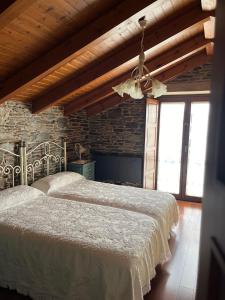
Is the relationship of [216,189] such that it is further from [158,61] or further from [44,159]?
[44,159]

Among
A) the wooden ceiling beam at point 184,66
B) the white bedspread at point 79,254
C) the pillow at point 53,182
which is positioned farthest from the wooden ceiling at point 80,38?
the white bedspread at point 79,254

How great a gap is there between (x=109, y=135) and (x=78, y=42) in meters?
3.27

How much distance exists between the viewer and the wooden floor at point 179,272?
242 cm

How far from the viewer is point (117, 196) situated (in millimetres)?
3527

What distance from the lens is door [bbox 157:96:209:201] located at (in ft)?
17.1

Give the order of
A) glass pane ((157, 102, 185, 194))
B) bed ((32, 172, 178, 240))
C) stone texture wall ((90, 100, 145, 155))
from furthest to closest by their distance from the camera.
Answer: glass pane ((157, 102, 185, 194)) < stone texture wall ((90, 100, 145, 155)) < bed ((32, 172, 178, 240))

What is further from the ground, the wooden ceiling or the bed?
the wooden ceiling

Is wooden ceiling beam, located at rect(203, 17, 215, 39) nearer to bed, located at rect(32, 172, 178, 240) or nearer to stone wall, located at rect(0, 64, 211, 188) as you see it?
stone wall, located at rect(0, 64, 211, 188)

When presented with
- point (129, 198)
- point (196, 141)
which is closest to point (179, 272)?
point (129, 198)

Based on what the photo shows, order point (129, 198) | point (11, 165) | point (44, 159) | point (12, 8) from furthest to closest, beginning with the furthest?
point (44, 159)
point (11, 165)
point (129, 198)
point (12, 8)

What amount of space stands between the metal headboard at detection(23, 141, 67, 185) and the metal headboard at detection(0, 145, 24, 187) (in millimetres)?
63

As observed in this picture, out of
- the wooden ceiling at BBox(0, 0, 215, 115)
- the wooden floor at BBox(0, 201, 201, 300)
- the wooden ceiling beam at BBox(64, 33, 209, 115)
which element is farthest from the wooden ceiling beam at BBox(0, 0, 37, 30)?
the wooden ceiling beam at BBox(64, 33, 209, 115)

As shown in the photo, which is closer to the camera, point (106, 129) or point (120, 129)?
point (120, 129)

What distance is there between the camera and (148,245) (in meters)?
2.33
